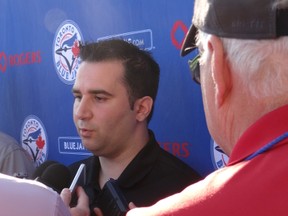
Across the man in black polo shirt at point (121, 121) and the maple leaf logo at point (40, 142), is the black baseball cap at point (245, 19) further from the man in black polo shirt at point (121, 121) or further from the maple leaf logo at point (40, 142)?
the maple leaf logo at point (40, 142)

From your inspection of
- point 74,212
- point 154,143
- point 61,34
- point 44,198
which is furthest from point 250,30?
point 61,34

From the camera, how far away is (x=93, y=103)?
1.72 m

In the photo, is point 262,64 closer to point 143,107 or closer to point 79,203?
point 79,203

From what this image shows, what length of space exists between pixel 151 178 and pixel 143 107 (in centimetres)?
26

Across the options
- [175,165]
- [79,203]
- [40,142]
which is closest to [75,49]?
[40,142]

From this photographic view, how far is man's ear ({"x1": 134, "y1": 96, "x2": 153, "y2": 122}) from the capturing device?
5.73 feet

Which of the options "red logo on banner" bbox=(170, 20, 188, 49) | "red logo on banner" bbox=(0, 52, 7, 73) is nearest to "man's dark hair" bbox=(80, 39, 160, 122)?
"red logo on banner" bbox=(170, 20, 188, 49)

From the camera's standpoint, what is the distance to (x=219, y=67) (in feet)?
2.36

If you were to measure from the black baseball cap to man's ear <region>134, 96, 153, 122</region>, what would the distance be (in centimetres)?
102

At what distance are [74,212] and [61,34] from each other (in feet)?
4.03

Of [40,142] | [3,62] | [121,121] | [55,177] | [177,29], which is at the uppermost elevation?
[177,29]

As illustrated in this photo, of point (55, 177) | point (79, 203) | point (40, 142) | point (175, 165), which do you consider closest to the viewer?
point (79, 203)

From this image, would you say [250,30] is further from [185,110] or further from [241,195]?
[185,110]

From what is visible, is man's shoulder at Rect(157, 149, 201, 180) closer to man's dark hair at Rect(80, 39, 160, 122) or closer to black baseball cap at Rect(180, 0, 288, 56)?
man's dark hair at Rect(80, 39, 160, 122)
